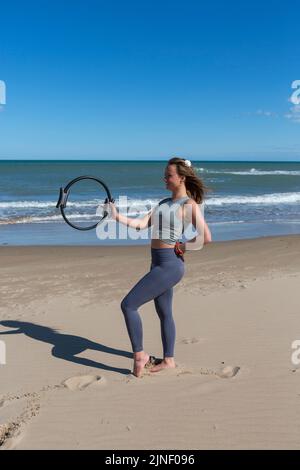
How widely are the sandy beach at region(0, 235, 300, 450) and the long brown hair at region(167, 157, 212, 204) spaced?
5.60 feet

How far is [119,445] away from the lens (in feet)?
11.4

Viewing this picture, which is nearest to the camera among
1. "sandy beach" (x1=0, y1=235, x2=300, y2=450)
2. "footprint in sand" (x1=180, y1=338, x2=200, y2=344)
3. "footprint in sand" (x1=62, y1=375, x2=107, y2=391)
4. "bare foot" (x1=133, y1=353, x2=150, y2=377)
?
"sandy beach" (x1=0, y1=235, x2=300, y2=450)

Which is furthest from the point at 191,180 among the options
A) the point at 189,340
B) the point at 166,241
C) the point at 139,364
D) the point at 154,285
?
the point at 189,340

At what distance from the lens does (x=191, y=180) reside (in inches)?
182

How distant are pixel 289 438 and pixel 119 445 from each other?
122 cm

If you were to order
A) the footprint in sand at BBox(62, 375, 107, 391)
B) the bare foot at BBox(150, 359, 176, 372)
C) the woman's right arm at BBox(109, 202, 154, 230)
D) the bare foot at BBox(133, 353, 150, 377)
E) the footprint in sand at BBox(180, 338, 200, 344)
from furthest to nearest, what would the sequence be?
the footprint in sand at BBox(180, 338, 200, 344) < the bare foot at BBox(150, 359, 176, 372) < the bare foot at BBox(133, 353, 150, 377) < the footprint in sand at BBox(62, 375, 107, 391) < the woman's right arm at BBox(109, 202, 154, 230)

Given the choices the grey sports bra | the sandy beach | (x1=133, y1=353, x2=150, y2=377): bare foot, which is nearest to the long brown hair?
the grey sports bra

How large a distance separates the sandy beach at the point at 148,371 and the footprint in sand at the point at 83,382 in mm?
16

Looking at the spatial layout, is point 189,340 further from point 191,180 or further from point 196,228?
point 191,180

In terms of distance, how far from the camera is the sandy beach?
12.0ft

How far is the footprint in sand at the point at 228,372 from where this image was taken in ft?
15.3

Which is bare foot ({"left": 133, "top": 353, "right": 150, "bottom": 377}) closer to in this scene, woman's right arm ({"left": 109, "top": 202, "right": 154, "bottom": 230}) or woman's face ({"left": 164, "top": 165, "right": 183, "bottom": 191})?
woman's right arm ({"left": 109, "top": 202, "right": 154, "bottom": 230})

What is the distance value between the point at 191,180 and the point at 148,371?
187 cm
